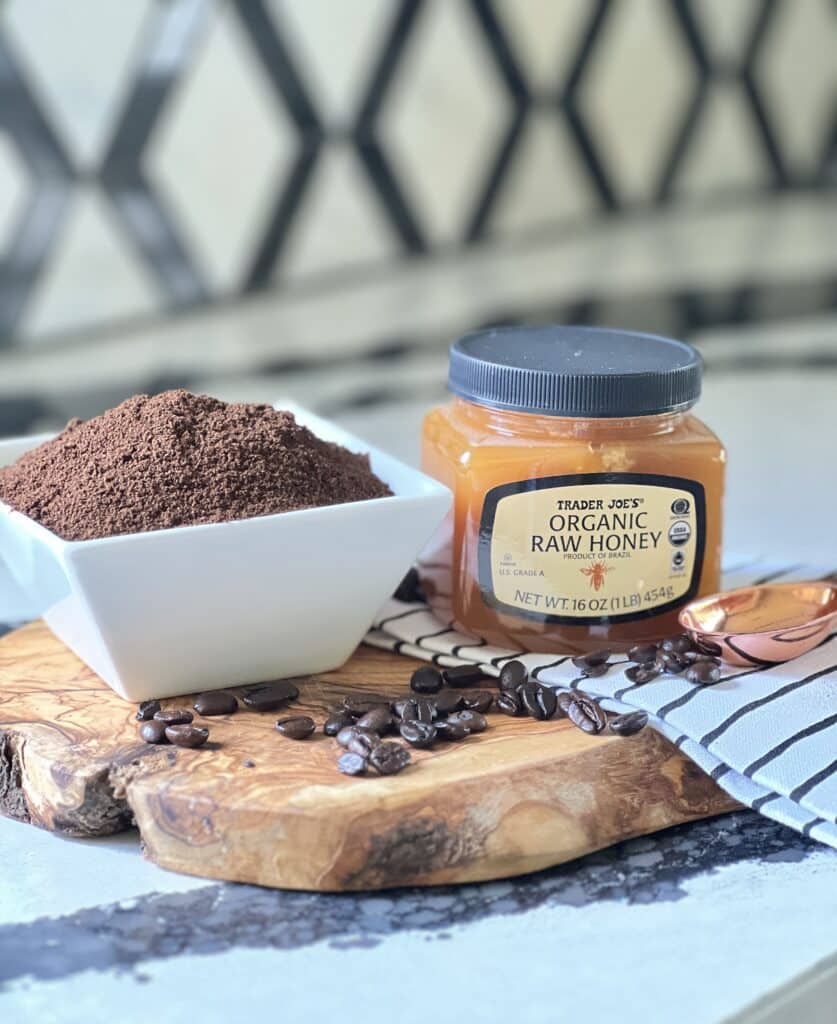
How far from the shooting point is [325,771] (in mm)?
682

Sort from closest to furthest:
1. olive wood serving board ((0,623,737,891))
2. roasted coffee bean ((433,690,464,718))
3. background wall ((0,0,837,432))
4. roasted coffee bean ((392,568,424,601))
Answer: olive wood serving board ((0,623,737,891))
roasted coffee bean ((433,690,464,718))
roasted coffee bean ((392,568,424,601))
background wall ((0,0,837,432))

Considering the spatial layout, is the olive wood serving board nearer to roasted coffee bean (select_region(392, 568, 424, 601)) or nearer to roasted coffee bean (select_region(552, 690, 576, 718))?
roasted coffee bean (select_region(552, 690, 576, 718))

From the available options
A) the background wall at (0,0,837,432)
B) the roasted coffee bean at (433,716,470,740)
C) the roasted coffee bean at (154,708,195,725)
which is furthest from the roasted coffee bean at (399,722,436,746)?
the background wall at (0,0,837,432)

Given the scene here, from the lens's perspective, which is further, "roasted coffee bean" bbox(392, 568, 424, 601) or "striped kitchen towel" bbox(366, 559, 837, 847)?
"roasted coffee bean" bbox(392, 568, 424, 601)

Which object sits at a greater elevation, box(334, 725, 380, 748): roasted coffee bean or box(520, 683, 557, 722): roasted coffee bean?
box(334, 725, 380, 748): roasted coffee bean

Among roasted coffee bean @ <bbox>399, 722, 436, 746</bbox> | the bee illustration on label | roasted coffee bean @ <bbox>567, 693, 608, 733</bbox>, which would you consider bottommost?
roasted coffee bean @ <bbox>567, 693, 608, 733</bbox>

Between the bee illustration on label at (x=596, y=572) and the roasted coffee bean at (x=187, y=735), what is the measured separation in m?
0.23

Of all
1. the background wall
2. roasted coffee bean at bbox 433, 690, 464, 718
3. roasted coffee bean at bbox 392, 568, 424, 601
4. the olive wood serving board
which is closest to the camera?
the olive wood serving board

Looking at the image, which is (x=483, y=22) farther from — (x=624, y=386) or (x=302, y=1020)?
(x=302, y=1020)

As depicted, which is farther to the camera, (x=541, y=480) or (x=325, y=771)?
(x=541, y=480)

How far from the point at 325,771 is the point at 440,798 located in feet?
0.20

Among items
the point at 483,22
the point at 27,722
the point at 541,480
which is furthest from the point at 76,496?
the point at 483,22

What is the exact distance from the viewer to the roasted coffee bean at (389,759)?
67cm

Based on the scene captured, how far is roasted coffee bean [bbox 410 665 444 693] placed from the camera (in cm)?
79
